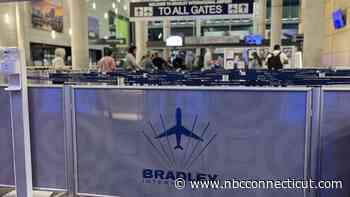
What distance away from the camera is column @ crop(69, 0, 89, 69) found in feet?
53.5

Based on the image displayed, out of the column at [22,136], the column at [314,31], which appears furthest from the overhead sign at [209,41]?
the column at [22,136]

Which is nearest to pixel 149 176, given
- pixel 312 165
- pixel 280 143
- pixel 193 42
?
pixel 280 143

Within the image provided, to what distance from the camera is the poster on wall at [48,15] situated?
80.3 feet

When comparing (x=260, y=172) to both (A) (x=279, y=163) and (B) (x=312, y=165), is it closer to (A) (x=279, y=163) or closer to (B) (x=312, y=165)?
(A) (x=279, y=163)

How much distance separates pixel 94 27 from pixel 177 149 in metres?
33.7

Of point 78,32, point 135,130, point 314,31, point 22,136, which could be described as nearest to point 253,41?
point 314,31

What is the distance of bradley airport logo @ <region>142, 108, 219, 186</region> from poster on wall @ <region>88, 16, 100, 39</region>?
31.4 meters

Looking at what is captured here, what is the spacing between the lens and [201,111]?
296 cm

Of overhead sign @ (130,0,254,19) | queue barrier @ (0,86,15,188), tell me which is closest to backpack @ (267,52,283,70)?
overhead sign @ (130,0,254,19)

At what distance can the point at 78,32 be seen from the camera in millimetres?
16359

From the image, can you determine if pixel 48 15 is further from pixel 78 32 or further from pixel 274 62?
pixel 274 62

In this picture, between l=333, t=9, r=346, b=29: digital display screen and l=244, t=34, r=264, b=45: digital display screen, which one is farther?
l=244, t=34, r=264, b=45: digital display screen

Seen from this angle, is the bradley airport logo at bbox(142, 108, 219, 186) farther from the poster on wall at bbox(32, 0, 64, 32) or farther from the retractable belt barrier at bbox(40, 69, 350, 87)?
the poster on wall at bbox(32, 0, 64, 32)

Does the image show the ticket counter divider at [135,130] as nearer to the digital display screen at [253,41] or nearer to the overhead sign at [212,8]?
the overhead sign at [212,8]
